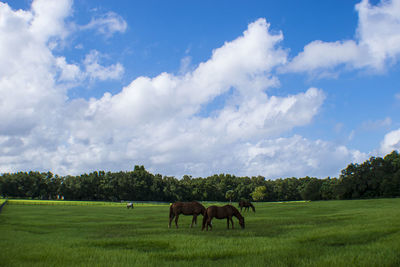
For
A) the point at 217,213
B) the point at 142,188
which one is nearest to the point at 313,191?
the point at 142,188

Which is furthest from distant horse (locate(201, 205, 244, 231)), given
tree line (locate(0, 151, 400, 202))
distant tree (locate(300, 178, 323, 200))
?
distant tree (locate(300, 178, 323, 200))

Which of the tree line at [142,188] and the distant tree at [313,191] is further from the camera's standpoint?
the tree line at [142,188]

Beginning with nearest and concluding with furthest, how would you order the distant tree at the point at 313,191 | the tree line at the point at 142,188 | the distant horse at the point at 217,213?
the distant horse at the point at 217,213 < the distant tree at the point at 313,191 < the tree line at the point at 142,188

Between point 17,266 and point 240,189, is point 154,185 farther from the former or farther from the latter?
point 17,266

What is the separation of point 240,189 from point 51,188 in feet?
297

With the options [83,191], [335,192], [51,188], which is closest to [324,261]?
[335,192]

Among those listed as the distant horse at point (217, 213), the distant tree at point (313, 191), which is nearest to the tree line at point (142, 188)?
the distant tree at point (313, 191)

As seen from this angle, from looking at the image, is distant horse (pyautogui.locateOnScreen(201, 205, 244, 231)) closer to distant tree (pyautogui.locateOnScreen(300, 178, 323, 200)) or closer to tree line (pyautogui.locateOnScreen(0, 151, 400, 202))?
tree line (pyautogui.locateOnScreen(0, 151, 400, 202))

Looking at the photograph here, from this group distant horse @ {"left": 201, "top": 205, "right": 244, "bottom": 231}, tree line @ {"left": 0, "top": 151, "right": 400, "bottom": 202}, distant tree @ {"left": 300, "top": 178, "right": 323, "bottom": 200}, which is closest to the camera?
distant horse @ {"left": 201, "top": 205, "right": 244, "bottom": 231}

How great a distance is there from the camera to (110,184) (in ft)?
429

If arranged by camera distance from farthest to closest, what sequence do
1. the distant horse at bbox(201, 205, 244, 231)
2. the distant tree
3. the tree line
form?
the tree line, the distant tree, the distant horse at bbox(201, 205, 244, 231)

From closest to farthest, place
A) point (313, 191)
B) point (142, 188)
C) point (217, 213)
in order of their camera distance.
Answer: point (217, 213), point (313, 191), point (142, 188)

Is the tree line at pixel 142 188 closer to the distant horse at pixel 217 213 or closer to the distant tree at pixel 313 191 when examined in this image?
the distant tree at pixel 313 191

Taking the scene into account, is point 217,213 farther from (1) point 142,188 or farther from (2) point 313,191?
(1) point 142,188
